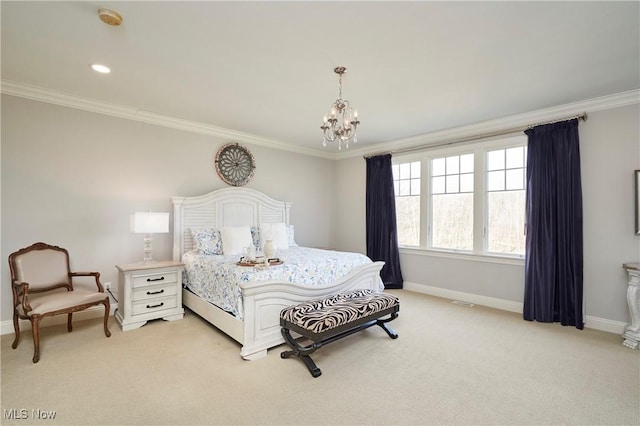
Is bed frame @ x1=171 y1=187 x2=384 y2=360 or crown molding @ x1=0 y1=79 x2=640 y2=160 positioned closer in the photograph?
bed frame @ x1=171 y1=187 x2=384 y2=360

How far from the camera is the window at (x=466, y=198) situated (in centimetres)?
414

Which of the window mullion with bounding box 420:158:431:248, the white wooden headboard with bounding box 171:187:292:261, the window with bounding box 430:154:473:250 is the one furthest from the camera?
the window mullion with bounding box 420:158:431:248

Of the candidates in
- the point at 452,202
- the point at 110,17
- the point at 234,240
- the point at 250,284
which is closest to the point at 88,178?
the point at 234,240

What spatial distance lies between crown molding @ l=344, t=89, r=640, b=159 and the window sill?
1.75 meters

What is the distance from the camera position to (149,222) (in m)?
3.50

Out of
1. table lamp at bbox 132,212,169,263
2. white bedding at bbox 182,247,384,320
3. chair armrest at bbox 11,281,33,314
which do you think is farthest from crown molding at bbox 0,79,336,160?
chair armrest at bbox 11,281,33,314

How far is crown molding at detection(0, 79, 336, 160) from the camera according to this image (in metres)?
3.23

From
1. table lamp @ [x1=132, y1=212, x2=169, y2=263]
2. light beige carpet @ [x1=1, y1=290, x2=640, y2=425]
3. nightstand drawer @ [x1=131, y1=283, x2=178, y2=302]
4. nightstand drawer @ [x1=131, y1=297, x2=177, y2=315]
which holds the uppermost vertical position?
table lamp @ [x1=132, y1=212, x2=169, y2=263]

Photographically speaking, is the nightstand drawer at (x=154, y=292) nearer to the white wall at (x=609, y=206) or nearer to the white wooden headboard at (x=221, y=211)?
the white wooden headboard at (x=221, y=211)

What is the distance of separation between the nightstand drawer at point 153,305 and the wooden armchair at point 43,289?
0.28m

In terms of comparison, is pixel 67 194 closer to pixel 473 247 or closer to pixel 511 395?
pixel 511 395

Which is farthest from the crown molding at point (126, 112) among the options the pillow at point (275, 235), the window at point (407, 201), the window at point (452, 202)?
the window at point (452, 202)

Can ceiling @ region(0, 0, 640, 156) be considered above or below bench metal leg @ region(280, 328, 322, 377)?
above

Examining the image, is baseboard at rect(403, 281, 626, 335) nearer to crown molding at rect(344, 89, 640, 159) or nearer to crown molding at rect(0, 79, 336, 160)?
crown molding at rect(344, 89, 640, 159)
